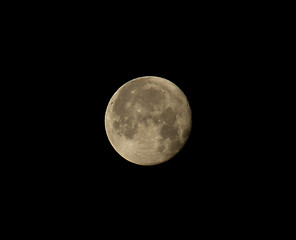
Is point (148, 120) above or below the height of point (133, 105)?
below

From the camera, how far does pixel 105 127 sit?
173 inches

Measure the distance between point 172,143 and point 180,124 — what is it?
1.09 ft

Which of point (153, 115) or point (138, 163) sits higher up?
point (153, 115)

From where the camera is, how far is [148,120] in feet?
12.2

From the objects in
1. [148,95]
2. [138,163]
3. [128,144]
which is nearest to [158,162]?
[138,163]

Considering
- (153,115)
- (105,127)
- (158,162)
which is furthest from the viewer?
(105,127)

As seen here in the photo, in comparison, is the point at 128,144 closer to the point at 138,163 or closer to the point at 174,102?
the point at 138,163

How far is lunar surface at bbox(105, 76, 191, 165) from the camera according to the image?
3.74 metres

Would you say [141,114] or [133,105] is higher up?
[133,105]

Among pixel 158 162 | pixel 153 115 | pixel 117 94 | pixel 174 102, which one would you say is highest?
pixel 117 94

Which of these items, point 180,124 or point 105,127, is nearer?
point 180,124

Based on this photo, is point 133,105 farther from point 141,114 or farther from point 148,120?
point 148,120

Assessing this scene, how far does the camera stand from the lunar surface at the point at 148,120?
3744 millimetres

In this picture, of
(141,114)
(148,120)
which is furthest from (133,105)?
(148,120)
